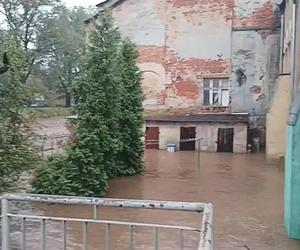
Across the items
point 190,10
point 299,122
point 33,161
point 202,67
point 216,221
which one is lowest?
point 216,221

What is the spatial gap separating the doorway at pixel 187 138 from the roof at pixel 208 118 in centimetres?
43

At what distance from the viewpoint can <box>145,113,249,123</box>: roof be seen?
1948cm

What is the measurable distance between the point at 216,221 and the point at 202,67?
13.7 m

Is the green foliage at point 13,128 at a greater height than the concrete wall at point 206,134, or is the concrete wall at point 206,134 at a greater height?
the green foliage at point 13,128

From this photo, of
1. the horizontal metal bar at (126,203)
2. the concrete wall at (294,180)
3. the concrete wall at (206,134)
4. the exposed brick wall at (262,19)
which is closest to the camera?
the horizontal metal bar at (126,203)

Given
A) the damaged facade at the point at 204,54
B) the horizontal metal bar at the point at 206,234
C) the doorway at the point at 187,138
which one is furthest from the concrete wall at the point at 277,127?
the horizontal metal bar at the point at 206,234

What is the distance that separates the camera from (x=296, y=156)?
712 centimetres

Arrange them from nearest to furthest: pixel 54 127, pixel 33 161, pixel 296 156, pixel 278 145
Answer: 1. pixel 296 156
2. pixel 33 161
3. pixel 278 145
4. pixel 54 127

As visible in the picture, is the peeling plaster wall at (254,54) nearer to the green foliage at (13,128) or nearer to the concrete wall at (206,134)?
the concrete wall at (206,134)

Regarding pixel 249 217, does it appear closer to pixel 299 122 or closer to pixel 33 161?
pixel 299 122

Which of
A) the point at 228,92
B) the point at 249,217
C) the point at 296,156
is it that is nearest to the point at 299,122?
the point at 296,156

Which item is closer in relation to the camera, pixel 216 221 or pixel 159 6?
pixel 216 221

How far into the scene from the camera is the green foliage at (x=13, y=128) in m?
7.54

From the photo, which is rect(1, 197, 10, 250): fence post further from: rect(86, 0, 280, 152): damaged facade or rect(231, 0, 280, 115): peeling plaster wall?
rect(231, 0, 280, 115): peeling plaster wall
